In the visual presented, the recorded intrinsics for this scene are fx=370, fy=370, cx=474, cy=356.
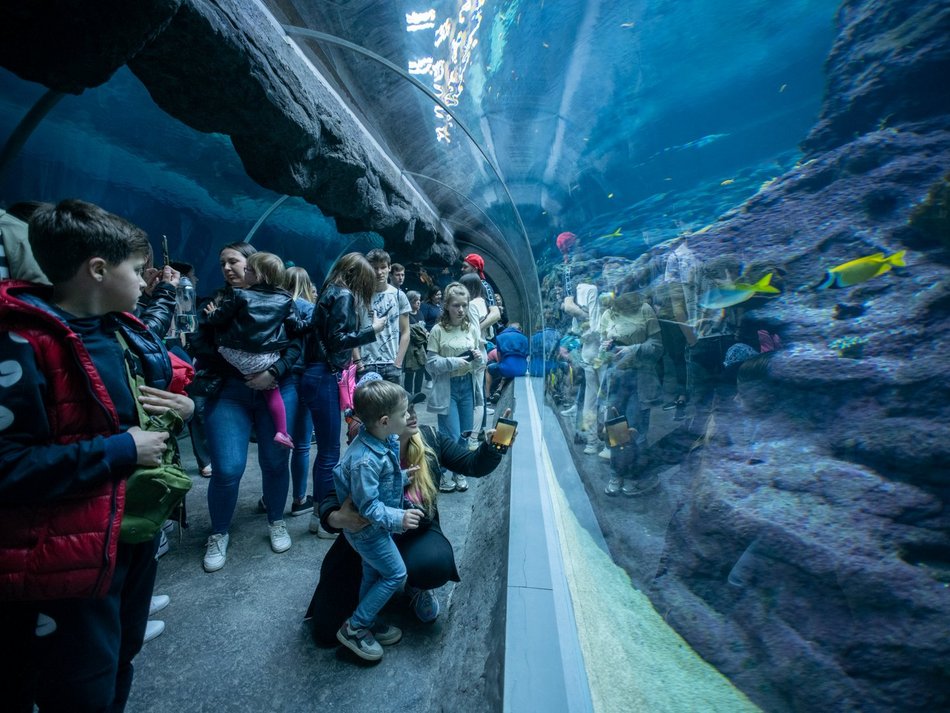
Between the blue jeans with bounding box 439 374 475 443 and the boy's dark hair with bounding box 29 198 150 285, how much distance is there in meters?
2.57

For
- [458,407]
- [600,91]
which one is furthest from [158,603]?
[600,91]

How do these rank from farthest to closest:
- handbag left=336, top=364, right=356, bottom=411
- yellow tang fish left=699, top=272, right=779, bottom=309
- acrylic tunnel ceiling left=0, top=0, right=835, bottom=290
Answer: handbag left=336, top=364, right=356, bottom=411 < acrylic tunnel ceiling left=0, top=0, right=835, bottom=290 < yellow tang fish left=699, top=272, right=779, bottom=309

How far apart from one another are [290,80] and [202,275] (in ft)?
26.3

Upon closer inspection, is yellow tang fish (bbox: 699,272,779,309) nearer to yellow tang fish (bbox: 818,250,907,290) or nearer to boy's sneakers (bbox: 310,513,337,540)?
yellow tang fish (bbox: 818,250,907,290)

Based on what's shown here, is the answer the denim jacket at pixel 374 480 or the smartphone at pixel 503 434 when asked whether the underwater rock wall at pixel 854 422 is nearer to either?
the smartphone at pixel 503 434

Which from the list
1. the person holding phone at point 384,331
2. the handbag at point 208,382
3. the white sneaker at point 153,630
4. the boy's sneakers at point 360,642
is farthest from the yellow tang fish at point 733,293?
the white sneaker at point 153,630

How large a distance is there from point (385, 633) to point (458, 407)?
6.30 feet

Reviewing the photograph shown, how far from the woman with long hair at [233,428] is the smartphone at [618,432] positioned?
2.07 meters

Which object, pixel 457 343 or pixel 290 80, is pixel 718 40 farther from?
pixel 290 80

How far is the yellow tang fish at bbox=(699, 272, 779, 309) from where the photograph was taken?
1.01 m

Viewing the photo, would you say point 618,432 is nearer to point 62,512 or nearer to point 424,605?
point 424,605

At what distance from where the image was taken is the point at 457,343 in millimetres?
3277

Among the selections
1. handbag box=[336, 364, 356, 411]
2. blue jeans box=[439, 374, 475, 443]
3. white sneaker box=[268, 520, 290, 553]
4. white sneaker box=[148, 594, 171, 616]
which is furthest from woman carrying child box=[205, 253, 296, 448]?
blue jeans box=[439, 374, 475, 443]

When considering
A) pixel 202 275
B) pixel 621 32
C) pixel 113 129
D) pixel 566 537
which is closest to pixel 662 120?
pixel 621 32
